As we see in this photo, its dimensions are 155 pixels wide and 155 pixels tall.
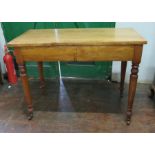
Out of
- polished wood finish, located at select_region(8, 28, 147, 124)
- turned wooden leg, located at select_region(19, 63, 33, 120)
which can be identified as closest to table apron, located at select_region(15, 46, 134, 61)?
polished wood finish, located at select_region(8, 28, 147, 124)

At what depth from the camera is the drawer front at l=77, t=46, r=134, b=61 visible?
1441mm

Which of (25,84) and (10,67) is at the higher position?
(25,84)

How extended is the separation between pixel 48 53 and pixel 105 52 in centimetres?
46

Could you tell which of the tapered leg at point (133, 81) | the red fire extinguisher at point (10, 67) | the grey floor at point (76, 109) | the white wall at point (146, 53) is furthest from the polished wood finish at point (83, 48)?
the red fire extinguisher at point (10, 67)

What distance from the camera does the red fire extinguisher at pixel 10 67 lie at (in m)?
2.47

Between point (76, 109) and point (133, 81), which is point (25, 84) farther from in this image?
point (133, 81)

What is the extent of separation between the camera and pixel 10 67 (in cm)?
252

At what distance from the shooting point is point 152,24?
2193 millimetres

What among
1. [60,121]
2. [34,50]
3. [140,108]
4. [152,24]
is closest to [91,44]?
[34,50]

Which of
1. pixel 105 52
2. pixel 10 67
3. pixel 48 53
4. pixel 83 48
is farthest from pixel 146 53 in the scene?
pixel 10 67

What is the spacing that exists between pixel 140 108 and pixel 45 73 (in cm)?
142

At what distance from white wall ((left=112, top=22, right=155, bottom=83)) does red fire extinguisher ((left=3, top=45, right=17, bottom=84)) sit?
1393 mm

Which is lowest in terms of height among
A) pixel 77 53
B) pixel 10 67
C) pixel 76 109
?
pixel 76 109
